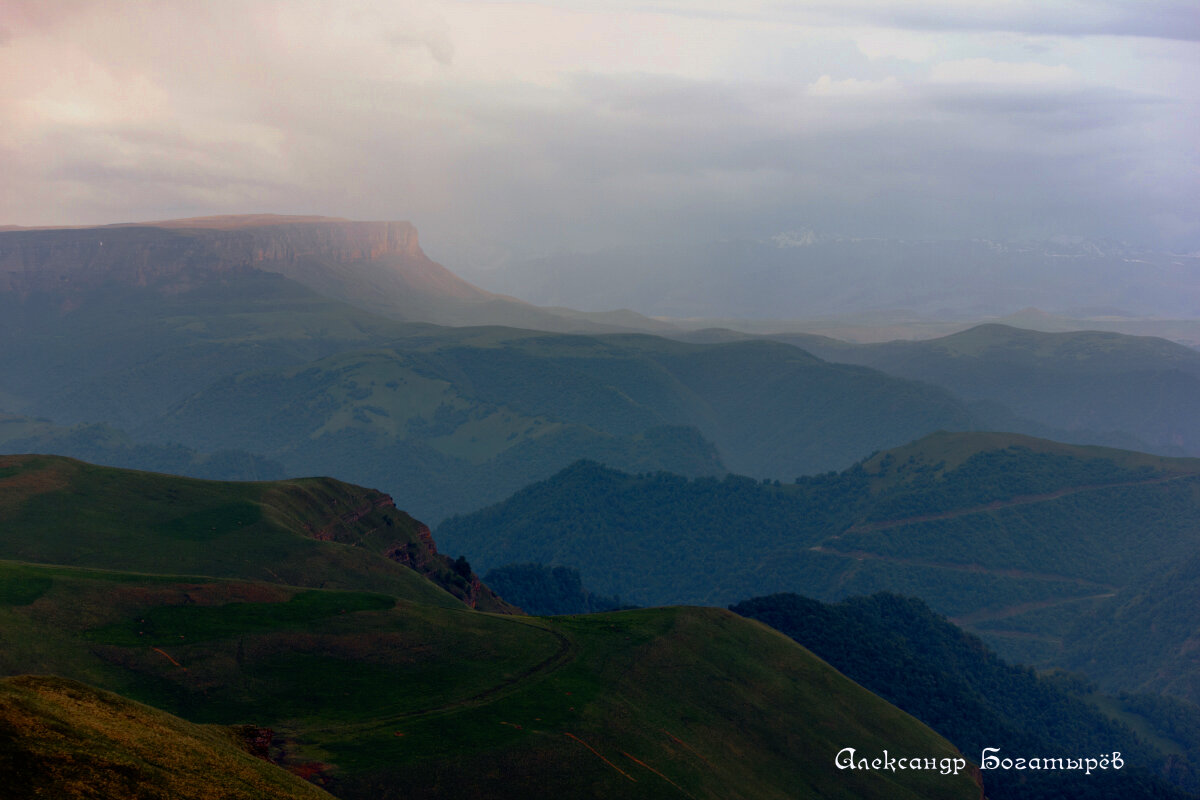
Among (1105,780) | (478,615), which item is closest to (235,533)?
(478,615)

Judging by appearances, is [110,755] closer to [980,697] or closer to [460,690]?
[460,690]

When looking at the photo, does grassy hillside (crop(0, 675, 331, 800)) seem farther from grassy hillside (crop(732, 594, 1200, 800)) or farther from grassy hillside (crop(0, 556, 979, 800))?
grassy hillside (crop(732, 594, 1200, 800))

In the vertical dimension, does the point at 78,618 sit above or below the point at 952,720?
above

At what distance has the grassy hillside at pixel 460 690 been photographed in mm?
64188

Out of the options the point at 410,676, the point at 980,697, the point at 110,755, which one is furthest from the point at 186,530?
the point at 980,697

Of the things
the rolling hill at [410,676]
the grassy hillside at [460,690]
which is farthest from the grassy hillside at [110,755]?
the grassy hillside at [460,690]

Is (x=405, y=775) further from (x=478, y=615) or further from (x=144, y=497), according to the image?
(x=144, y=497)

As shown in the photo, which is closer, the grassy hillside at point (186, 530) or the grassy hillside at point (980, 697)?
the grassy hillside at point (186, 530)

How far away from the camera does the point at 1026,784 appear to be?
11506cm

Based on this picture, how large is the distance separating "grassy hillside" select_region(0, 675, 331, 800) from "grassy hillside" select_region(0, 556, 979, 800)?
14.5m

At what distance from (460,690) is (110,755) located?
3916 centimetres

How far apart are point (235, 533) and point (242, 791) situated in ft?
260

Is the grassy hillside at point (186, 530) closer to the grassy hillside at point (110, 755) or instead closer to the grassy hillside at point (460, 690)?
the grassy hillside at point (460, 690)

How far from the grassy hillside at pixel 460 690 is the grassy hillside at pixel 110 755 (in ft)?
47.5
